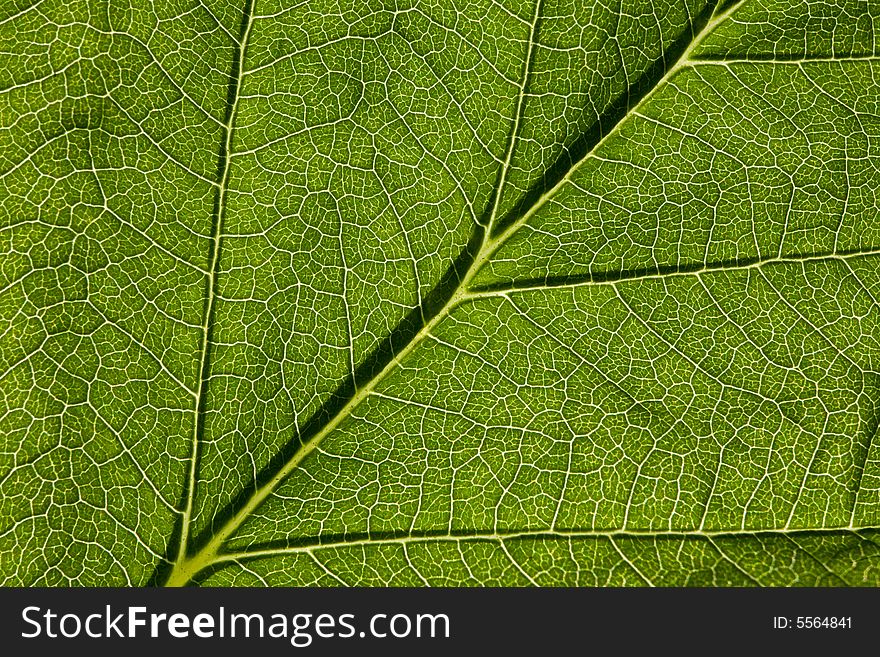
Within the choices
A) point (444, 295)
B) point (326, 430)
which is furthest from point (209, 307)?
point (444, 295)

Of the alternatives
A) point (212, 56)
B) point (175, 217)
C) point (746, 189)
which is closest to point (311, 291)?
point (175, 217)

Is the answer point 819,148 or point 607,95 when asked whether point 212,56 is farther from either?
point 819,148

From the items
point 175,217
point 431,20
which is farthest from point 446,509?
point 431,20

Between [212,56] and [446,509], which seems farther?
[446,509]

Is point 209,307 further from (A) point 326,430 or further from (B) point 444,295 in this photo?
(B) point 444,295

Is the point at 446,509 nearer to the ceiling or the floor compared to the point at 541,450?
nearer to the floor

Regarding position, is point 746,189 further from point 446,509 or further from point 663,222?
point 446,509

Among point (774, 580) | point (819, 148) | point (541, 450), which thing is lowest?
point (774, 580)
